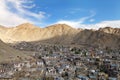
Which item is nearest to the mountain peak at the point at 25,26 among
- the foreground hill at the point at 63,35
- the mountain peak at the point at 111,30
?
the foreground hill at the point at 63,35

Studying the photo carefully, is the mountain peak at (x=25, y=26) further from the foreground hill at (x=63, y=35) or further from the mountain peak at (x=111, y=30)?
the mountain peak at (x=111, y=30)

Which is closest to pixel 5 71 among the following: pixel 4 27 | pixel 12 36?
pixel 12 36

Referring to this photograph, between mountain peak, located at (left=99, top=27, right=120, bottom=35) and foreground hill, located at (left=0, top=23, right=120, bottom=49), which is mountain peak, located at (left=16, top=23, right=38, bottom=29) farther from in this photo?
mountain peak, located at (left=99, top=27, right=120, bottom=35)

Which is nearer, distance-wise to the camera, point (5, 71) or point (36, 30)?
point (5, 71)

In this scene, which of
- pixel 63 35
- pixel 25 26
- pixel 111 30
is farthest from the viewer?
pixel 25 26

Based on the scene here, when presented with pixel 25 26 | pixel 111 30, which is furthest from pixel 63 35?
pixel 25 26

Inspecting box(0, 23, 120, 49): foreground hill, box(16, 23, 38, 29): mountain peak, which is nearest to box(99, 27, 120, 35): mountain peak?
box(0, 23, 120, 49): foreground hill

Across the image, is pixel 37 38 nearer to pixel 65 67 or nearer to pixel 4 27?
pixel 4 27

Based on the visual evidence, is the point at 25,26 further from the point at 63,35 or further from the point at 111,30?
the point at 111,30
